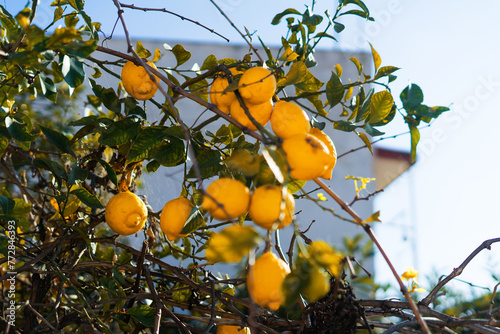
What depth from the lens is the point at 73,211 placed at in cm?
87

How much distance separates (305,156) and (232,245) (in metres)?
0.12

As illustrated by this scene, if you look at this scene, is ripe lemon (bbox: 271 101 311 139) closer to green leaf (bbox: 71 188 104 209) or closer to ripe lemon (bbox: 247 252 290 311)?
ripe lemon (bbox: 247 252 290 311)

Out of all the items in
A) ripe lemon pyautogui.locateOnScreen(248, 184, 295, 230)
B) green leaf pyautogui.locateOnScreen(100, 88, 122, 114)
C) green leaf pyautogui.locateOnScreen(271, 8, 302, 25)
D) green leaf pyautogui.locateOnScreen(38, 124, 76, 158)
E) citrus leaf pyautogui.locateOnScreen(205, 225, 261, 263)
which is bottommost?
citrus leaf pyautogui.locateOnScreen(205, 225, 261, 263)

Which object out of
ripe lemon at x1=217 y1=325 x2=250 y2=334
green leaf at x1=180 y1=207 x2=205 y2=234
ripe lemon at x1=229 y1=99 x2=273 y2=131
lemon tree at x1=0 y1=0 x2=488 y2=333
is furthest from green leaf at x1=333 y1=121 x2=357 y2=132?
ripe lemon at x1=217 y1=325 x2=250 y2=334

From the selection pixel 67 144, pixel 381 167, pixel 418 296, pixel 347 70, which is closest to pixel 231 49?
pixel 347 70

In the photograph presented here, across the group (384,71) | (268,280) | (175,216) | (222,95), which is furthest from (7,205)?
(384,71)

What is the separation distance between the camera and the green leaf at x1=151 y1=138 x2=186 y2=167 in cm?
72

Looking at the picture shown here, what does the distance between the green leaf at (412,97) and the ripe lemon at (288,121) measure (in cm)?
21

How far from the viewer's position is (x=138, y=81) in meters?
0.67

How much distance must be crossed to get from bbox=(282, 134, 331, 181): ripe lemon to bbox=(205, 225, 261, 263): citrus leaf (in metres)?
0.09

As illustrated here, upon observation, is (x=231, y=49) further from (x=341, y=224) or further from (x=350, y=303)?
(x=350, y=303)

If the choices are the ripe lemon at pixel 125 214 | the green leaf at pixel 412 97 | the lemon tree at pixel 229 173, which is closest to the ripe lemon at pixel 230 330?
the lemon tree at pixel 229 173

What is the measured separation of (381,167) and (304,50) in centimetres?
235

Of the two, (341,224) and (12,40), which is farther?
(341,224)
